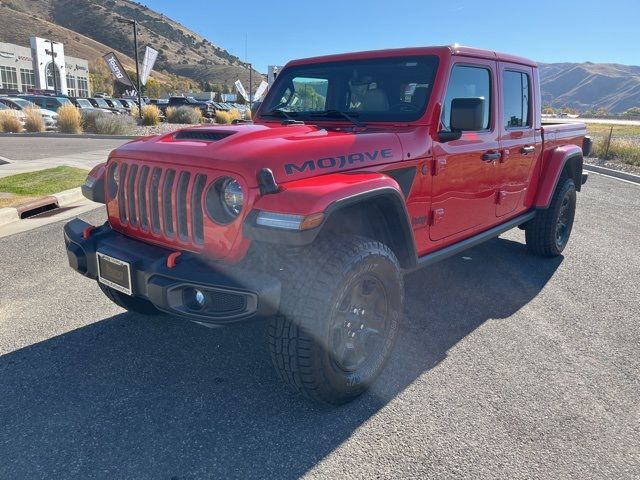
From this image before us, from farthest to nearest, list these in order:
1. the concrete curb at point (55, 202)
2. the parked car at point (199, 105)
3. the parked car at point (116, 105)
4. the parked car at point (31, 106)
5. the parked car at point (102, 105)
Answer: the parked car at point (199, 105), the parked car at point (116, 105), the parked car at point (102, 105), the parked car at point (31, 106), the concrete curb at point (55, 202)

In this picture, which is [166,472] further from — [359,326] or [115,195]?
[115,195]

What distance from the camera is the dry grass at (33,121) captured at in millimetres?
19534

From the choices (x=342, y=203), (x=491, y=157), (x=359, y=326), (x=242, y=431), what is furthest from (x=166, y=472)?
(x=491, y=157)

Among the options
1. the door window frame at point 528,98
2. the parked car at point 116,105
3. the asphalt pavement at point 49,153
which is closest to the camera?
the door window frame at point 528,98

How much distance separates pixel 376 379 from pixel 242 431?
2.78ft

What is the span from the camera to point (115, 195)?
3062 millimetres

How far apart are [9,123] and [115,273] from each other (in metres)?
20.6

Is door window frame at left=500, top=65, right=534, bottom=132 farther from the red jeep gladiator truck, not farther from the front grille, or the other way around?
the front grille

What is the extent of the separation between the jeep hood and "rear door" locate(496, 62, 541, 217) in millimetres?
1472

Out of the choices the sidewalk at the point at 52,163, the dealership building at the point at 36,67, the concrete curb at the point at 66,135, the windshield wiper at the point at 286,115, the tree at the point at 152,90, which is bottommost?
the sidewalk at the point at 52,163

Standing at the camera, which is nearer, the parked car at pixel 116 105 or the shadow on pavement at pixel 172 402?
the shadow on pavement at pixel 172 402

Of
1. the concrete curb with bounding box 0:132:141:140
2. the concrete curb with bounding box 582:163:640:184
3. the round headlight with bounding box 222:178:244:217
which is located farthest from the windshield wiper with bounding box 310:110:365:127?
the concrete curb with bounding box 0:132:141:140

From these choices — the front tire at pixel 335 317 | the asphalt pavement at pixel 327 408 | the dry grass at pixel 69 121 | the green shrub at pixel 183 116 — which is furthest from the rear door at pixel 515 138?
the green shrub at pixel 183 116

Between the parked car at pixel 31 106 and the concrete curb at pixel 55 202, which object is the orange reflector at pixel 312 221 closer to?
the concrete curb at pixel 55 202
